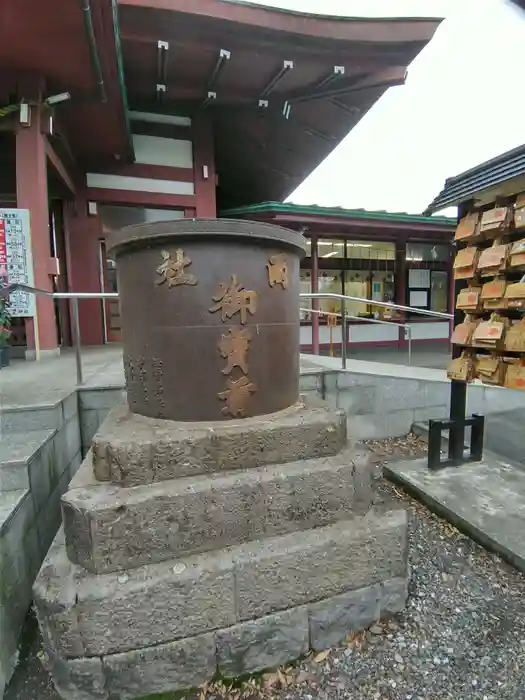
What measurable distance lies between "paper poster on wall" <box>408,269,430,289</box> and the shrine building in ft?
2.45

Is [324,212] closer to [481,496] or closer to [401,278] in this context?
[401,278]

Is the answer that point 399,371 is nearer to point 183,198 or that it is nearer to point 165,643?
point 165,643

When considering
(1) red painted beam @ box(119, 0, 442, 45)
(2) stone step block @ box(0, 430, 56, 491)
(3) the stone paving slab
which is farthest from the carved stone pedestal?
(1) red painted beam @ box(119, 0, 442, 45)

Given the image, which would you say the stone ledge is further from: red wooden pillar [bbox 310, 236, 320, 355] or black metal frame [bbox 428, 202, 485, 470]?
red wooden pillar [bbox 310, 236, 320, 355]

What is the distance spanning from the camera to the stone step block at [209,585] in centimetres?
136

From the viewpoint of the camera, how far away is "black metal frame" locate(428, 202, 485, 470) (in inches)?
122

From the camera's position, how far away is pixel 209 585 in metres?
1.47

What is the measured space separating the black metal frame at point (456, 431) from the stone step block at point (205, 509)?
5.29 ft

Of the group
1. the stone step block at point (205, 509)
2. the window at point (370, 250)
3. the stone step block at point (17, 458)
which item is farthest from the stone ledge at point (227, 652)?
the window at point (370, 250)

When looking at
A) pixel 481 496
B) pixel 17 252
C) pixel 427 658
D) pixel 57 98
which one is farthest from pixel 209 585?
pixel 57 98

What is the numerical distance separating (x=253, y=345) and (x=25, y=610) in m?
1.61

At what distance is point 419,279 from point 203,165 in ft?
19.6

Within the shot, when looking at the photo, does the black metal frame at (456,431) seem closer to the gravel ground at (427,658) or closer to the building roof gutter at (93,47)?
the gravel ground at (427,658)

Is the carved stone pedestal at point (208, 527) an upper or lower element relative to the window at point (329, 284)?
lower
